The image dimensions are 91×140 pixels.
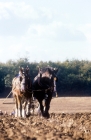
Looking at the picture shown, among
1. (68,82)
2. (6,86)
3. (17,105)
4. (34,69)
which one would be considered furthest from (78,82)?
(17,105)

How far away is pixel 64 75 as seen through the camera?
167ft

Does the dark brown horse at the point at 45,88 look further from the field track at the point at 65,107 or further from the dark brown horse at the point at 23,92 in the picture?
the field track at the point at 65,107

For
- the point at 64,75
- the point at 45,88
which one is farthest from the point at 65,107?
the point at 64,75

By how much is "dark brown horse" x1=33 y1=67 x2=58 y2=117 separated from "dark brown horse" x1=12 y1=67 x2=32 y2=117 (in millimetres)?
354

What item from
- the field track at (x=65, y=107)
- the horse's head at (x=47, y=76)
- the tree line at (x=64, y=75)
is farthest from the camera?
the tree line at (x=64, y=75)

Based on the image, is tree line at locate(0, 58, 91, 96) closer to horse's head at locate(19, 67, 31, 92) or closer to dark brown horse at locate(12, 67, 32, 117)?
dark brown horse at locate(12, 67, 32, 117)

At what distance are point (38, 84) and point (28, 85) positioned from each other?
53 cm

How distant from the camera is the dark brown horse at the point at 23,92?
671 inches

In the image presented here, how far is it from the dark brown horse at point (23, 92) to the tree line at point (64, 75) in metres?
28.8

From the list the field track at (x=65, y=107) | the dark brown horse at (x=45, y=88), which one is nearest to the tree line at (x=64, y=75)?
the field track at (x=65, y=107)

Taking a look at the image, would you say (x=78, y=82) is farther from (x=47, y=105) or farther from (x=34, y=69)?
(x=47, y=105)

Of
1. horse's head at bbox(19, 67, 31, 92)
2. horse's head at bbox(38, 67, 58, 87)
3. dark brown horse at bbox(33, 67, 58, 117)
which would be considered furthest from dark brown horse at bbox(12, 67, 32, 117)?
horse's head at bbox(38, 67, 58, 87)

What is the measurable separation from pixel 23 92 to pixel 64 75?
33.9 m

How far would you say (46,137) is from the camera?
9.77m
